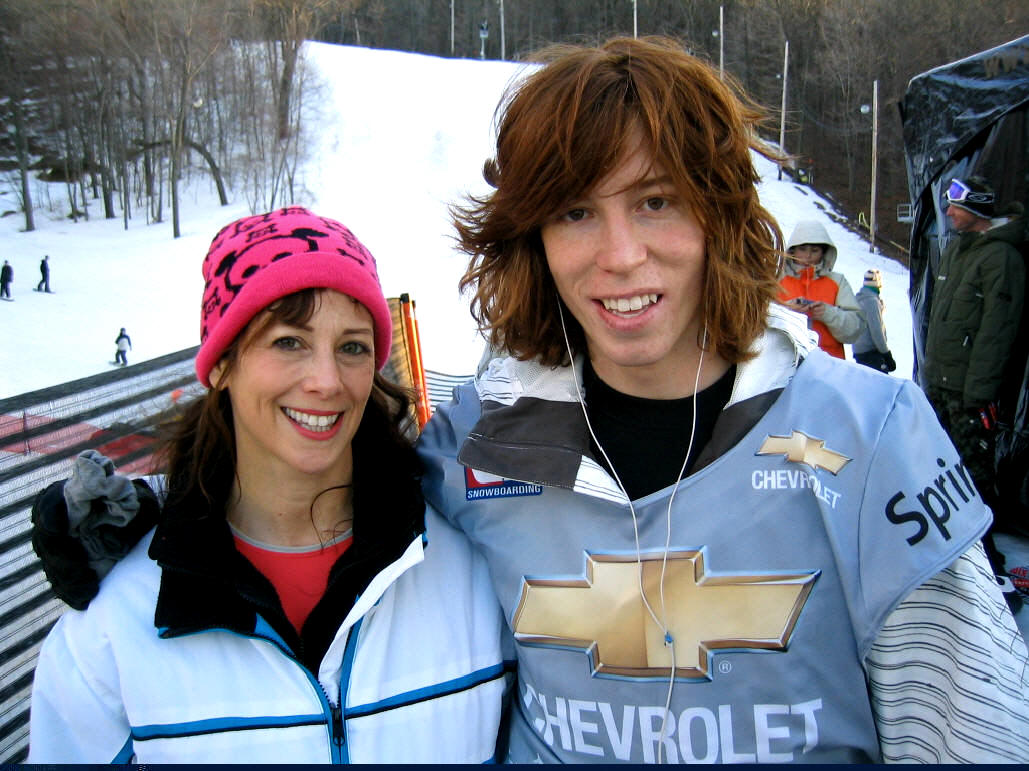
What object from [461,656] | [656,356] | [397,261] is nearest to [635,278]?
[656,356]

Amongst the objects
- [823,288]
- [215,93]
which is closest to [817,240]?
[823,288]

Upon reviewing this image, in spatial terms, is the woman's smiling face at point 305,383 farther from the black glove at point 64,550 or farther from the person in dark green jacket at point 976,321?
the person in dark green jacket at point 976,321

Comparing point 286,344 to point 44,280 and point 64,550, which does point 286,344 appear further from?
point 44,280

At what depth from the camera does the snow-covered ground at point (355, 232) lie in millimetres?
14730

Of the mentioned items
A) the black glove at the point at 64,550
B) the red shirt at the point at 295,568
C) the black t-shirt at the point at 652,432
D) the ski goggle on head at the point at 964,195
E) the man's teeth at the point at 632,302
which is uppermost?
the ski goggle on head at the point at 964,195

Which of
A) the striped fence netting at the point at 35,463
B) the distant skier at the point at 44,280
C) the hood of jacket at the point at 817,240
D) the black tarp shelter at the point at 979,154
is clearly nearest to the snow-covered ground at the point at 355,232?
the distant skier at the point at 44,280

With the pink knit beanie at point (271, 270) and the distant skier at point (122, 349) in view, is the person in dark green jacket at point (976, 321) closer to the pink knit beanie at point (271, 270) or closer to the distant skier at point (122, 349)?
the pink knit beanie at point (271, 270)

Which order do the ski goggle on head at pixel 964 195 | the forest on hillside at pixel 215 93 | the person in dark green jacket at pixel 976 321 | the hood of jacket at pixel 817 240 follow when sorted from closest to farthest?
the person in dark green jacket at pixel 976 321 → the ski goggle on head at pixel 964 195 → the hood of jacket at pixel 817 240 → the forest on hillside at pixel 215 93

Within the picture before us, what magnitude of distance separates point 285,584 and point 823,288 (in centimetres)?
505

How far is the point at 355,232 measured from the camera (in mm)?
24641

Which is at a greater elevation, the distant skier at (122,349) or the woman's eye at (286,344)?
the woman's eye at (286,344)

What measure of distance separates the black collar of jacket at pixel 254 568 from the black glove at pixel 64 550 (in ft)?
0.34

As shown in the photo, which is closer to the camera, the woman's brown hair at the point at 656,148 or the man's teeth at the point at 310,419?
the woman's brown hair at the point at 656,148

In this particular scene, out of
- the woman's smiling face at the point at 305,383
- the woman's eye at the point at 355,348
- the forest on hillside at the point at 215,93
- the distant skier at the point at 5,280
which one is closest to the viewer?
the woman's smiling face at the point at 305,383
